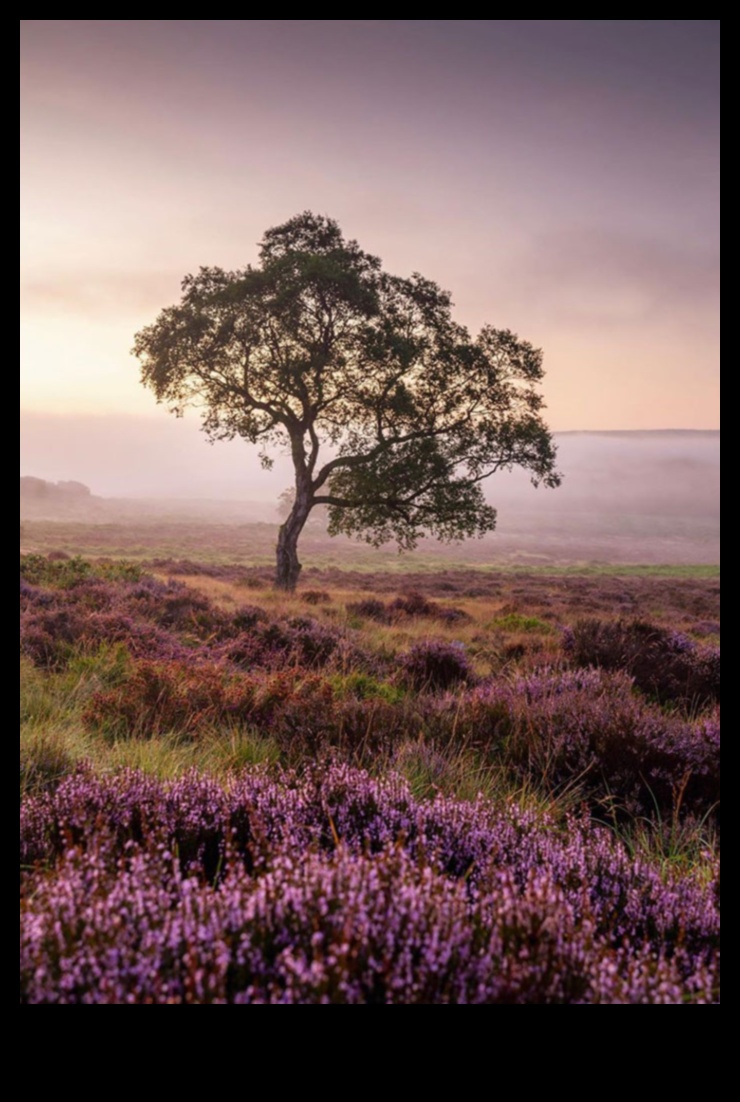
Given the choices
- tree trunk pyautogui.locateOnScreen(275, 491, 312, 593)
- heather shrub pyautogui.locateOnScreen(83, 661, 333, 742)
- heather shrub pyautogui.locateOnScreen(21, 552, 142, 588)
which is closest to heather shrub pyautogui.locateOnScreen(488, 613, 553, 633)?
heather shrub pyautogui.locateOnScreen(83, 661, 333, 742)

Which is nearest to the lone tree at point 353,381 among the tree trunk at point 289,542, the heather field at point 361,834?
the tree trunk at point 289,542

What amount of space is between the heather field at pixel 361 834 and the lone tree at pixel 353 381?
1195 cm

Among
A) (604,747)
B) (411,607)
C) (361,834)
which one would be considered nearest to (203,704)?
A: (361,834)

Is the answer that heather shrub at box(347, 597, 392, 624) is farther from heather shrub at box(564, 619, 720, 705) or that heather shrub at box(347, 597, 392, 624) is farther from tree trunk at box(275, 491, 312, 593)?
tree trunk at box(275, 491, 312, 593)

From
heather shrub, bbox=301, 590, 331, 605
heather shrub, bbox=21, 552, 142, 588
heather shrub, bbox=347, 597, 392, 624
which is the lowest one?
heather shrub, bbox=347, 597, 392, 624

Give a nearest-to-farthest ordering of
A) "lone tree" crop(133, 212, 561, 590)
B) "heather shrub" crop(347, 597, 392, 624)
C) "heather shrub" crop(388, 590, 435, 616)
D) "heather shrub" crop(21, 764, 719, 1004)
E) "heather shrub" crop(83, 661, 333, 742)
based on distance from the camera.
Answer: "heather shrub" crop(21, 764, 719, 1004), "heather shrub" crop(83, 661, 333, 742), "heather shrub" crop(347, 597, 392, 624), "heather shrub" crop(388, 590, 435, 616), "lone tree" crop(133, 212, 561, 590)

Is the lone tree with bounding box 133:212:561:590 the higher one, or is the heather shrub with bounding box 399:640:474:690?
the lone tree with bounding box 133:212:561:590

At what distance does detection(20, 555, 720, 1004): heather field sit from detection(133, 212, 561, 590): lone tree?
470 inches

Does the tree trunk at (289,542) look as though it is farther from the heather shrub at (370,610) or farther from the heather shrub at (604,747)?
the heather shrub at (604,747)

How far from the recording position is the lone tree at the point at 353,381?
56.1 feet

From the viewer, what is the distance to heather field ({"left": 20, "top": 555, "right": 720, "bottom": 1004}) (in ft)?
5.18

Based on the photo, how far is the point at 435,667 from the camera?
7145mm
